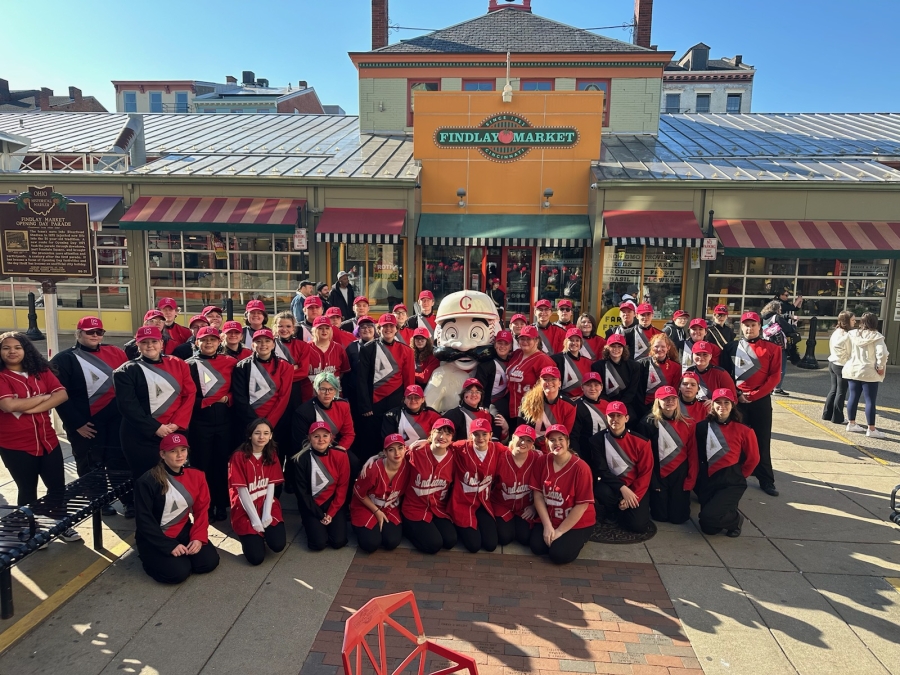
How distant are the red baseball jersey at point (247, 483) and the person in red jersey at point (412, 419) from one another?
1.10 meters

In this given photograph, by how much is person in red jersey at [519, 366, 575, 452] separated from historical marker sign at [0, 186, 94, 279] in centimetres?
574

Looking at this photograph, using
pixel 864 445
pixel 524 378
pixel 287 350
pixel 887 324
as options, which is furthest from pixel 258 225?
pixel 887 324

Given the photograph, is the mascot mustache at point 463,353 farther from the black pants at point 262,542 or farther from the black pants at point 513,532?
the black pants at point 262,542

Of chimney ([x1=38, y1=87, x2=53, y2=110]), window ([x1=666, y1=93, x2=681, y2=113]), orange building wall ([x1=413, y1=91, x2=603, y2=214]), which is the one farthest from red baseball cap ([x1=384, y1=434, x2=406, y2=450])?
chimney ([x1=38, y1=87, x2=53, y2=110])

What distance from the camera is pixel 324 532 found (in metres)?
5.25

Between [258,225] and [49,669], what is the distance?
1105cm

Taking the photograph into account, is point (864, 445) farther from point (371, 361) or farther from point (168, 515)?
point (168, 515)

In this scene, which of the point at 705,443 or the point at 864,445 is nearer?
the point at 705,443

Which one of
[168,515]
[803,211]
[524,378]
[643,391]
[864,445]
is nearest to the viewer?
[168,515]

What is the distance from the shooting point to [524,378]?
6.36 metres

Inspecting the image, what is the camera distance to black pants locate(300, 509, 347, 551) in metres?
5.21

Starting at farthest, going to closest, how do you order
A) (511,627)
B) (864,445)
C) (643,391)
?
(864,445)
(643,391)
(511,627)

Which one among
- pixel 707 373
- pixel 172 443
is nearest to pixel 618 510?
pixel 707 373

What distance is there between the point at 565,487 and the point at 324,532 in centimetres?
207
